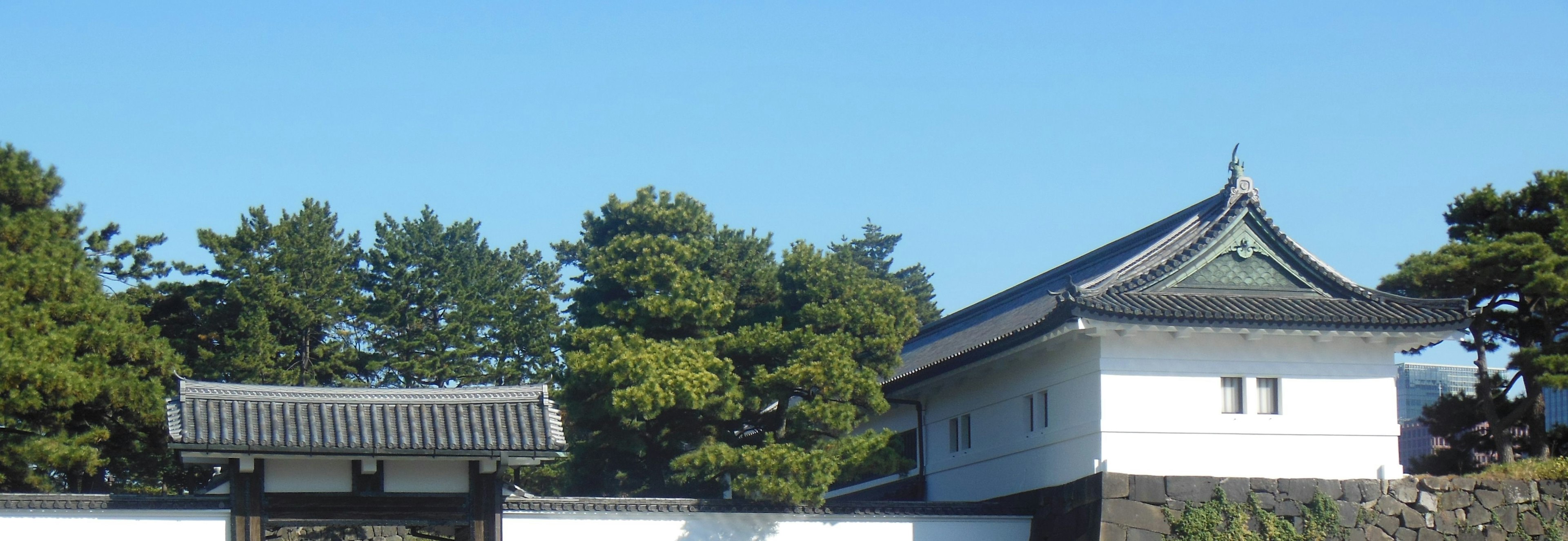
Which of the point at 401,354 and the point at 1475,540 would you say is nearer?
the point at 1475,540

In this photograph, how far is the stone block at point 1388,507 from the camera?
64.4ft

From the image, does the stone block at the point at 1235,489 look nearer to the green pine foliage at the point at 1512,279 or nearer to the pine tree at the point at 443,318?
the green pine foliage at the point at 1512,279

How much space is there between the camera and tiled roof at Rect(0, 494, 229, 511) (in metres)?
17.4

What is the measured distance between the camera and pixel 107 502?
17531 mm

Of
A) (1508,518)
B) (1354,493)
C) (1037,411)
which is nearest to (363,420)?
(1037,411)

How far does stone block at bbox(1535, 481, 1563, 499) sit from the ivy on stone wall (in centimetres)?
301

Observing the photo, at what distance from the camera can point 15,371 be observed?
20406mm

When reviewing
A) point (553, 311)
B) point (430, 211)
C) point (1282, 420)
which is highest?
point (430, 211)

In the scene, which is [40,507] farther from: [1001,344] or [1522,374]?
[1522,374]

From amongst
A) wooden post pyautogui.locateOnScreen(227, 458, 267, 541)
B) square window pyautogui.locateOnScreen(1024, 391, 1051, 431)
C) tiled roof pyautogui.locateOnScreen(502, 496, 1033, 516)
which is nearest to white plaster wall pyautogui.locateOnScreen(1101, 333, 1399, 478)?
square window pyautogui.locateOnScreen(1024, 391, 1051, 431)

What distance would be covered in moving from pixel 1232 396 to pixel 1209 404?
1.44 ft

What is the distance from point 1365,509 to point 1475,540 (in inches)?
60.2

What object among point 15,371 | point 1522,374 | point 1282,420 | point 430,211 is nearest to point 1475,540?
point 1282,420

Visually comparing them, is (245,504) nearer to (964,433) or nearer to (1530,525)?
(964,433)
